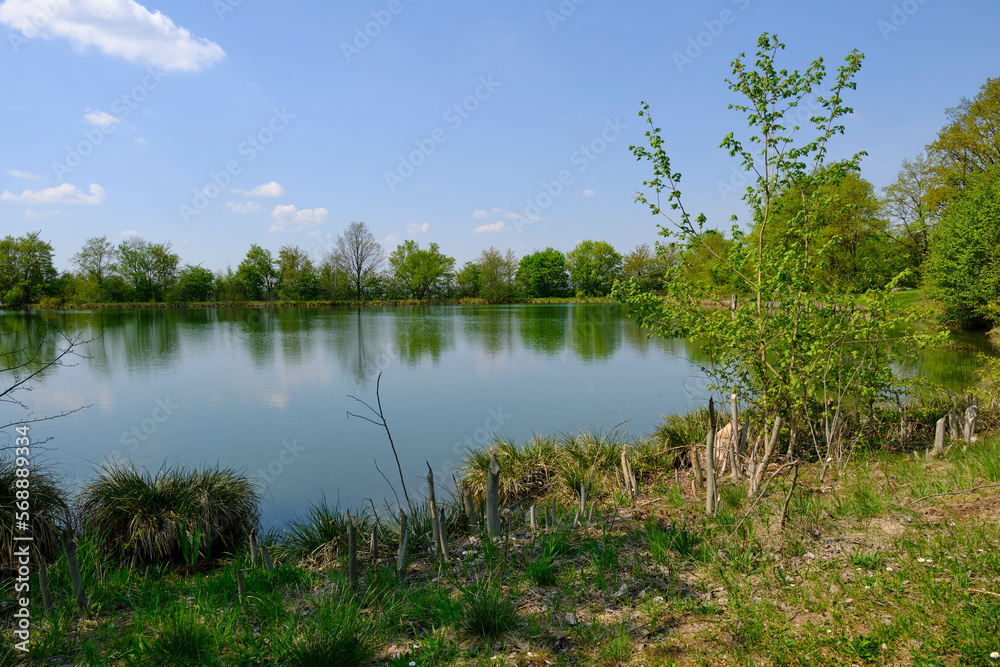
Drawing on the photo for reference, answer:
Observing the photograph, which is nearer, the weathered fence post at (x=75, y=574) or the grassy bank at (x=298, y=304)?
the weathered fence post at (x=75, y=574)

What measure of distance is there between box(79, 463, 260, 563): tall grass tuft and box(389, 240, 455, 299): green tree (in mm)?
85159

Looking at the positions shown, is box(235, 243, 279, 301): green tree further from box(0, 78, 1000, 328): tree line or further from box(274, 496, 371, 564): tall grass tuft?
box(274, 496, 371, 564): tall grass tuft

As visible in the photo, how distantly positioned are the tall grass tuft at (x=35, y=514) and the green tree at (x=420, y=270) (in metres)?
85.5

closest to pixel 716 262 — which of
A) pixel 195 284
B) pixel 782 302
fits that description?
pixel 782 302

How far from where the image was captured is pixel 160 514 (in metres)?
6.60

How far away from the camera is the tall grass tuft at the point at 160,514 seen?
6.42m

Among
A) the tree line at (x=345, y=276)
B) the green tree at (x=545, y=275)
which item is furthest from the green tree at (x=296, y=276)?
the green tree at (x=545, y=275)

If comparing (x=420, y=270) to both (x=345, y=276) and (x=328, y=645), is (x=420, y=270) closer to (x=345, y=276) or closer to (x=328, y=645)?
(x=345, y=276)

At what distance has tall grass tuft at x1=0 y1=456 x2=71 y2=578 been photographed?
5.59 metres

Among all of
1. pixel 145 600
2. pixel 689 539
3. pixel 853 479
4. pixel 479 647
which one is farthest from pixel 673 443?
pixel 145 600

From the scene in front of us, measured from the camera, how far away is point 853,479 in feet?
19.9

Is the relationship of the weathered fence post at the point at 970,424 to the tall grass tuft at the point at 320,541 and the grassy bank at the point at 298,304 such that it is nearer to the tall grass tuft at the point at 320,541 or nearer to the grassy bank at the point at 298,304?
the tall grass tuft at the point at 320,541

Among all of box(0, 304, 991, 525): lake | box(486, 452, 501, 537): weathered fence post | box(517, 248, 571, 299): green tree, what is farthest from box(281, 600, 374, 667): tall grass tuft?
box(517, 248, 571, 299): green tree

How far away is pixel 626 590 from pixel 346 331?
113 ft
